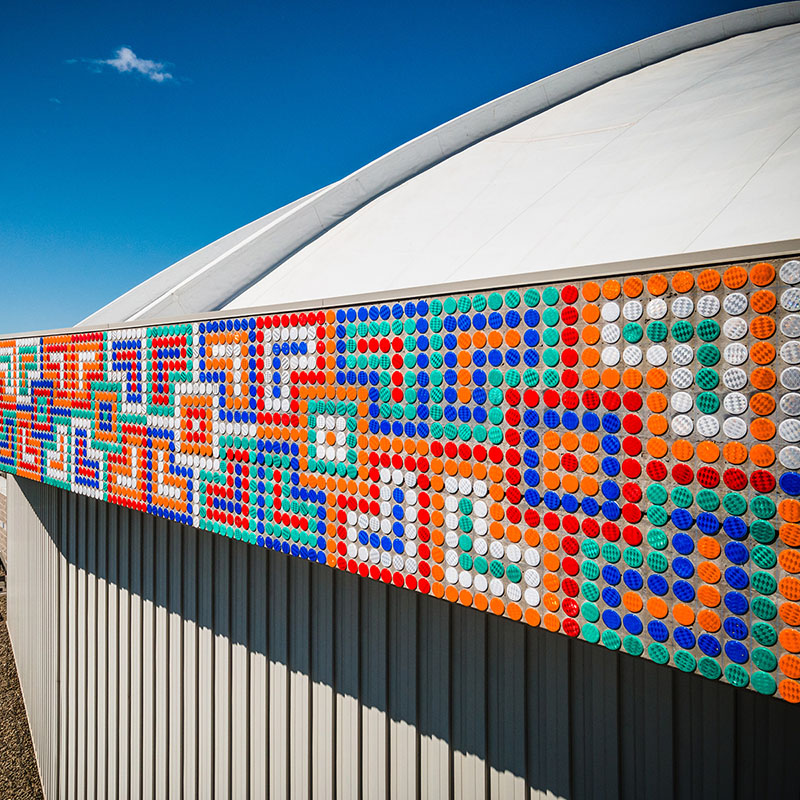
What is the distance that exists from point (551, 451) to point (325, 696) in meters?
3.35

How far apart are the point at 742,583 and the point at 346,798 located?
3864mm

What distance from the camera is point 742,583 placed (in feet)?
6.46

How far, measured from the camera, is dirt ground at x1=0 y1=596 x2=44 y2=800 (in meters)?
8.82

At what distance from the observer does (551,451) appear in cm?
244

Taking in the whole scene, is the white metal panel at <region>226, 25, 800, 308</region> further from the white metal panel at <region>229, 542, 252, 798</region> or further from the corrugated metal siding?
the white metal panel at <region>229, 542, 252, 798</region>

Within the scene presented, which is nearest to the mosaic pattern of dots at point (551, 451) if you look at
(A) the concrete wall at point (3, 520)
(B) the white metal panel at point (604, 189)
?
(B) the white metal panel at point (604, 189)

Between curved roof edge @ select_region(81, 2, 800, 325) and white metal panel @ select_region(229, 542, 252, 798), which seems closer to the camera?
white metal panel @ select_region(229, 542, 252, 798)

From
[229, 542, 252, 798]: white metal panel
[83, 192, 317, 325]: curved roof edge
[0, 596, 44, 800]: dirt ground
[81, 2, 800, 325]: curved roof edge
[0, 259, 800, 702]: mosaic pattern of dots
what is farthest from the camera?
[83, 192, 317, 325]: curved roof edge

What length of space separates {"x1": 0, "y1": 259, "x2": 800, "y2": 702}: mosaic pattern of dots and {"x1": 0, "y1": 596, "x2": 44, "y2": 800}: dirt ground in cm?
849

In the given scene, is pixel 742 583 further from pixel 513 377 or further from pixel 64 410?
pixel 64 410

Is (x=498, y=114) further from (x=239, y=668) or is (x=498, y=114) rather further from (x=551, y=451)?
(x=239, y=668)

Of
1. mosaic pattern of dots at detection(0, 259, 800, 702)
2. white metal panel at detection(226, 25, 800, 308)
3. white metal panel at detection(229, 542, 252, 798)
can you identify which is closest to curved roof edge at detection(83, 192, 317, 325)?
white metal panel at detection(226, 25, 800, 308)

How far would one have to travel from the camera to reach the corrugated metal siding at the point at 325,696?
2.98 metres

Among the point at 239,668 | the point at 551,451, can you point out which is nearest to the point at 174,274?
the point at 239,668
